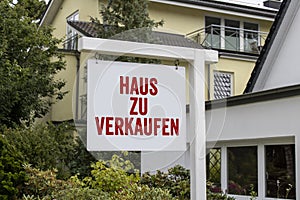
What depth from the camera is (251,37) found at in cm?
2395

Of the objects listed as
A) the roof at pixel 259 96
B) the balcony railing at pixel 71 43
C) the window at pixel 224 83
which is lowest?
the roof at pixel 259 96

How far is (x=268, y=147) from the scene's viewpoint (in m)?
12.4

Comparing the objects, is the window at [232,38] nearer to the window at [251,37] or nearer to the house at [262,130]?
the window at [251,37]

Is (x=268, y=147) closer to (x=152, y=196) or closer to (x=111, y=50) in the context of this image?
(x=152, y=196)

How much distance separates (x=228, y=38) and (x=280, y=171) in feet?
38.4

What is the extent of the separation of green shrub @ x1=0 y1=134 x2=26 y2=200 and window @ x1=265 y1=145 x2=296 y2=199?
5.63 meters

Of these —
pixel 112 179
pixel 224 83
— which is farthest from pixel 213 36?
pixel 112 179

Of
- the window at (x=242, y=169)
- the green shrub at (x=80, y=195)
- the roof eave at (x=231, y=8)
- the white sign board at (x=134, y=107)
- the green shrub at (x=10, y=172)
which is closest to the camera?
the white sign board at (x=134, y=107)

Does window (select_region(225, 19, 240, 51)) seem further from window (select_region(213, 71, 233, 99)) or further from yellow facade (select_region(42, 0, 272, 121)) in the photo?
window (select_region(213, 71, 233, 99))

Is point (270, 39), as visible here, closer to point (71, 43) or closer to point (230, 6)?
point (230, 6)

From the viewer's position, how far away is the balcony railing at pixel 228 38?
2227 cm

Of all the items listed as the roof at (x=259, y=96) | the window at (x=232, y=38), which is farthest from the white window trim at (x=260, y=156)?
the window at (x=232, y=38)

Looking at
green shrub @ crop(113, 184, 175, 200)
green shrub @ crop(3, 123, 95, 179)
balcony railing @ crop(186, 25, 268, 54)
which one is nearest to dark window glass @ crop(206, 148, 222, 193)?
green shrub @ crop(3, 123, 95, 179)

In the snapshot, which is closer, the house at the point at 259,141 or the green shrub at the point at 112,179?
the green shrub at the point at 112,179
